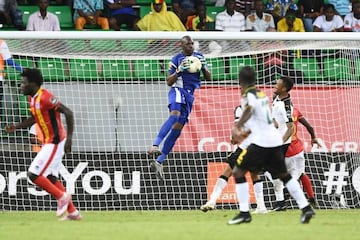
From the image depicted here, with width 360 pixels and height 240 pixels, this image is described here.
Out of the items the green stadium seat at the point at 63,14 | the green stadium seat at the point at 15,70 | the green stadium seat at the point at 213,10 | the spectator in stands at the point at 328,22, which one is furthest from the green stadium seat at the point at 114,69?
the spectator in stands at the point at 328,22

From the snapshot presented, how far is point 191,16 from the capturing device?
21.8 meters

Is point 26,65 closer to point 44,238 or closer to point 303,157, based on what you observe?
point 303,157

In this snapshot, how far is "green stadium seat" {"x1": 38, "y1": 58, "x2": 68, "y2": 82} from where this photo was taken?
18.4 metres

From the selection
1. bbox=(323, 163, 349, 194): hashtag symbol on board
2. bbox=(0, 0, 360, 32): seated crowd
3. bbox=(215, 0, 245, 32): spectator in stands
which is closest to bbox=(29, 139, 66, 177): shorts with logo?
bbox=(323, 163, 349, 194): hashtag symbol on board

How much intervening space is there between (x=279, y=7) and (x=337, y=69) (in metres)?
4.10

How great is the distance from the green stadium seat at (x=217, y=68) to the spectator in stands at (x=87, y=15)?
10.7 ft

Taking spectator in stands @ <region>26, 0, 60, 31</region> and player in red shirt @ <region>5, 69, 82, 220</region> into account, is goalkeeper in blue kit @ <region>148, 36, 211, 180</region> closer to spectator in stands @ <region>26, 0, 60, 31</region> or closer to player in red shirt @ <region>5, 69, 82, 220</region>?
player in red shirt @ <region>5, 69, 82, 220</region>

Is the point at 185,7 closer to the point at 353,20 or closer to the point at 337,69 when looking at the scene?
the point at 353,20

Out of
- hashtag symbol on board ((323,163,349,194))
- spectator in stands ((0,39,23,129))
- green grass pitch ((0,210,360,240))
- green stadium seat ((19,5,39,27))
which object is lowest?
hashtag symbol on board ((323,163,349,194))

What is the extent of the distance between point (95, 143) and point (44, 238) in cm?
692

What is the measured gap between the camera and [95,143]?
725 inches

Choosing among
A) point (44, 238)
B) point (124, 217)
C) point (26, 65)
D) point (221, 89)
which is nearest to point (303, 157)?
point (221, 89)

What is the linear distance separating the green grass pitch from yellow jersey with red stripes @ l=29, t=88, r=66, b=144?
1.17m

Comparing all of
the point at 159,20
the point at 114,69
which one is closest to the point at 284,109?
A: the point at 114,69
